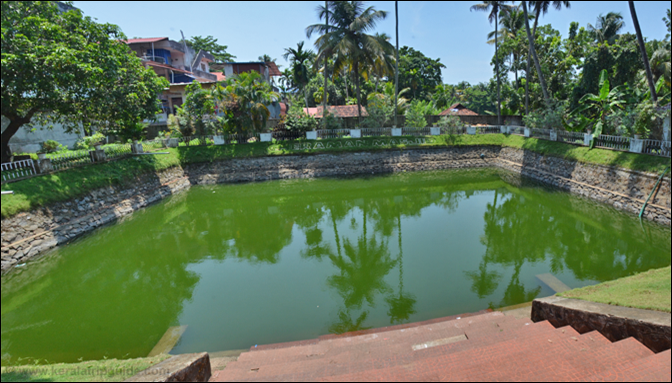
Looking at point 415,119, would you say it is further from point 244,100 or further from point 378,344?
point 378,344

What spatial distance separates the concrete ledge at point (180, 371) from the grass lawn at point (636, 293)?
5712mm

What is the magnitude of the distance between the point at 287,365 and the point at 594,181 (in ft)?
49.9

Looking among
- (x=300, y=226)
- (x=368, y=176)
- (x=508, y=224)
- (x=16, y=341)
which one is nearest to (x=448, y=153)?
(x=368, y=176)

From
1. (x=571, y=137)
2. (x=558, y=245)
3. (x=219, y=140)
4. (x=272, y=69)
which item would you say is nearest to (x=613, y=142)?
(x=571, y=137)

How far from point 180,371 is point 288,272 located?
496 cm

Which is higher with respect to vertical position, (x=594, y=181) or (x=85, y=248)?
(x=594, y=181)

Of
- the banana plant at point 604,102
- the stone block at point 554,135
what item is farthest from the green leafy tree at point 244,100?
the banana plant at point 604,102

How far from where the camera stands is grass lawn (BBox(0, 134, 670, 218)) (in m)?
11.2

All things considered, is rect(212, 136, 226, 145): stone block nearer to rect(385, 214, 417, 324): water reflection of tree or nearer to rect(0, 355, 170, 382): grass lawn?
rect(385, 214, 417, 324): water reflection of tree

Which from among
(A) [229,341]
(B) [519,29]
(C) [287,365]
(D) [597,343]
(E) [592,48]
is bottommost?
(A) [229,341]

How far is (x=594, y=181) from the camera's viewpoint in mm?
13938

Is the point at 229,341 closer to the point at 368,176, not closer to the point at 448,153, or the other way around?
the point at 368,176

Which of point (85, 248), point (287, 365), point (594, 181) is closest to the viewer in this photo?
point (287, 365)

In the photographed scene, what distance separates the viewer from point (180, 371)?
3.89 meters
